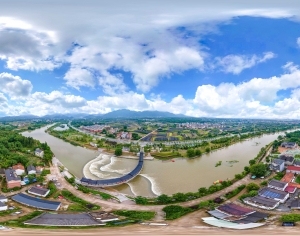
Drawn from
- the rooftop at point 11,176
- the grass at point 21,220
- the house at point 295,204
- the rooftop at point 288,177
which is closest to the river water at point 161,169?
the rooftop at point 288,177

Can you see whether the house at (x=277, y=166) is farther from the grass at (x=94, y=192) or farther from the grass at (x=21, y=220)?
the grass at (x=21, y=220)

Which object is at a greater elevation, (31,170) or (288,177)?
(288,177)

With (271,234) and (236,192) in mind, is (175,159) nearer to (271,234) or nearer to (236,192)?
(236,192)

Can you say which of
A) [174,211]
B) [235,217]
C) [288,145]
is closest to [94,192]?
[174,211]

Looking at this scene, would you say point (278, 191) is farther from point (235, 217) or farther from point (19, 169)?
point (19, 169)

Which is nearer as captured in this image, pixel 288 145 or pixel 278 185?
pixel 278 185

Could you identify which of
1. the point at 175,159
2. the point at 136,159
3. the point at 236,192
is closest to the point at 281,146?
the point at 175,159
